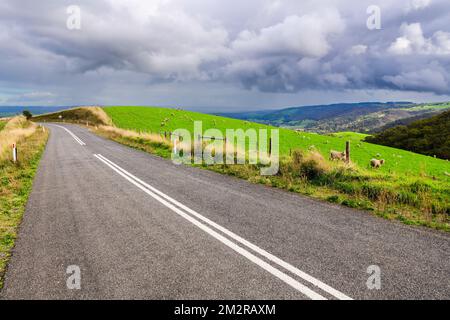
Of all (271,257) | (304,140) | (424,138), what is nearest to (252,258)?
(271,257)

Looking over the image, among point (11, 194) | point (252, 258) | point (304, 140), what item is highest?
point (304, 140)

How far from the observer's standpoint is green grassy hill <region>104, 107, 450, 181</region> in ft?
119

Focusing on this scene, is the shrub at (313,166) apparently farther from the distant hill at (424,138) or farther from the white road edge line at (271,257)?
the distant hill at (424,138)

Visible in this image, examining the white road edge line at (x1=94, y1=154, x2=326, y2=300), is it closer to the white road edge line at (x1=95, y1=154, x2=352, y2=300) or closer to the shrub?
the white road edge line at (x1=95, y1=154, x2=352, y2=300)

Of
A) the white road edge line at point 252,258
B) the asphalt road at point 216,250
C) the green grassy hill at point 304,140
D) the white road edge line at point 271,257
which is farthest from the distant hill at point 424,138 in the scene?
the white road edge line at point 252,258

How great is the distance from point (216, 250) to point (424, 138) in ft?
429

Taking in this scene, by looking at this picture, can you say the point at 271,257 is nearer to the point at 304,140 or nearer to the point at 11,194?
the point at 11,194

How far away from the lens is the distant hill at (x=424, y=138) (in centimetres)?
10000

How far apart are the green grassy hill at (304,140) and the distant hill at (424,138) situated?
52544 mm

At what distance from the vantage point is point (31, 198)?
927 centimetres

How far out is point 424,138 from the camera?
111m

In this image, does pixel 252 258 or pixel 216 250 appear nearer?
pixel 252 258
